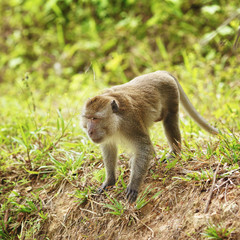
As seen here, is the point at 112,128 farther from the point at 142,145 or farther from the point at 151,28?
the point at 151,28

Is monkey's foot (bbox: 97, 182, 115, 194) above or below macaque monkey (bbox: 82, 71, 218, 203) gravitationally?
below

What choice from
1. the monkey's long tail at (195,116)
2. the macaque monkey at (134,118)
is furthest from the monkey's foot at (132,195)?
the monkey's long tail at (195,116)

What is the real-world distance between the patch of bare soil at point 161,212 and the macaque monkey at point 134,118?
250 millimetres

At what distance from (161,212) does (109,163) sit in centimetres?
103

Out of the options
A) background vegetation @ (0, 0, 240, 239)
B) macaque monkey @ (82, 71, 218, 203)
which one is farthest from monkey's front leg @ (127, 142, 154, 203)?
background vegetation @ (0, 0, 240, 239)

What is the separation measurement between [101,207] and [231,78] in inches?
193

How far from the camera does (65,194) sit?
4184 mm

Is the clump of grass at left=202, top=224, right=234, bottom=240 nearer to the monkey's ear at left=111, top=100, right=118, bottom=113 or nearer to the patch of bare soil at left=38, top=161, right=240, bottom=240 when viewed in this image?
the patch of bare soil at left=38, top=161, right=240, bottom=240

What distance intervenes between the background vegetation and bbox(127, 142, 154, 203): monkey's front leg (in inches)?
6.4

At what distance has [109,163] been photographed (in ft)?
13.5

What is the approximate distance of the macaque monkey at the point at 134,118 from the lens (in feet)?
12.1

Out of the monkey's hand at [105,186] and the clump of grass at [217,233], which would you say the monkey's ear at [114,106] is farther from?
the clump of grass at [217,233]

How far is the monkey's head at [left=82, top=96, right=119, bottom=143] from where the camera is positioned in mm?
3664

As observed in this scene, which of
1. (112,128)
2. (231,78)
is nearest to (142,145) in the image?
(112,128)
